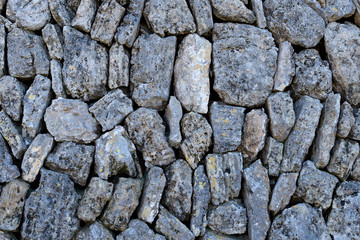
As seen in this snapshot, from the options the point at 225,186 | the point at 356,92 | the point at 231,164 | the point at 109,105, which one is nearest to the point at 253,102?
the point at 231,164

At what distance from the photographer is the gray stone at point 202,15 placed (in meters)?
2.85

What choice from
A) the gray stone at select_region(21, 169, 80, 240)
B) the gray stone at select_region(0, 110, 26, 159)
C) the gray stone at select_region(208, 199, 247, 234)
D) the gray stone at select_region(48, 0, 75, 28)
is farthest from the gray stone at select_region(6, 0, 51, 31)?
the gray stone at select_region(208, 199, 247, 234)

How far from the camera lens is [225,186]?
2799 millimetres

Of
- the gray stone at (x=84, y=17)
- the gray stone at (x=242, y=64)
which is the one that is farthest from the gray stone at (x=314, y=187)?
the gray stone at (x=84, y=17)

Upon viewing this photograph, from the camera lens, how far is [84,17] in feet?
9.04

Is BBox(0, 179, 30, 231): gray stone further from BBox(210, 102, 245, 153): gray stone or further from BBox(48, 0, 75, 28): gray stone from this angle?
BBox(210, 102, 245, 153): gray stone

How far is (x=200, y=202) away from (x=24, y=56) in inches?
74.2

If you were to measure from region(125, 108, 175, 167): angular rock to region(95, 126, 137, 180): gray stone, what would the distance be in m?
0.09

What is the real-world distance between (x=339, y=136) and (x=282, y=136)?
530mm

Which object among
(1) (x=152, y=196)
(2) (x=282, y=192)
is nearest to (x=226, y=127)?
(2) (x=282, y=192)

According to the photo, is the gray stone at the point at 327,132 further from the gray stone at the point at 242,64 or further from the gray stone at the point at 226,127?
the gray stone at the point at 226,127

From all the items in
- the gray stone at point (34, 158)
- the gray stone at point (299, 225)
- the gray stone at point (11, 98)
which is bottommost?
the gray stone at point (299, 225)

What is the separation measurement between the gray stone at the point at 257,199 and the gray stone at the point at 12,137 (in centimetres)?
184

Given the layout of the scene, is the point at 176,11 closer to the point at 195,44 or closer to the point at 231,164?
the point at 195,44
